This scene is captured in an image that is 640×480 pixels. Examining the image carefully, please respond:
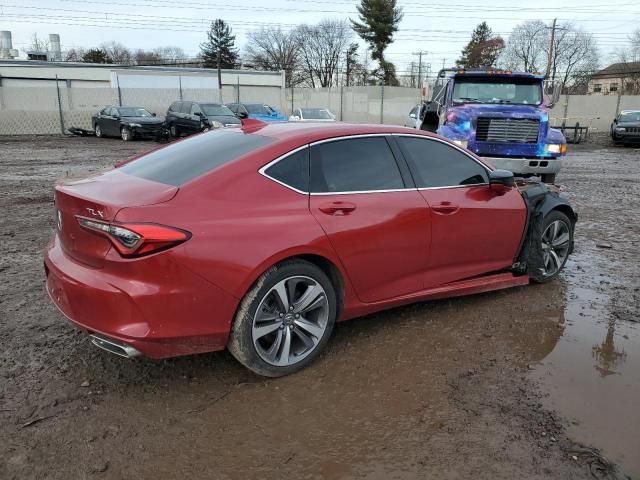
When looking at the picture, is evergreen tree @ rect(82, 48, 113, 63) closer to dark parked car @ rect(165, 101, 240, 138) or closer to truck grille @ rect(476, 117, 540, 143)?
dark parked car @ rect(165, 101, 240, 138)

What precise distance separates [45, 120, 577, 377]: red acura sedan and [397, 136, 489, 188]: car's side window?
0.04ft

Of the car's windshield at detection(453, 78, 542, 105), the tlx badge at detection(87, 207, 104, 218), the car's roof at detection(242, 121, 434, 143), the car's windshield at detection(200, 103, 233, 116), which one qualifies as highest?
the car's windshield at detection(453, 78, 542, 105)

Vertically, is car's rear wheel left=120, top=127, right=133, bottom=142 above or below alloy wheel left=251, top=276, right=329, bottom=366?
below

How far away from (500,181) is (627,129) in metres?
23.0

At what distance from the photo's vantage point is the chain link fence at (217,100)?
28281 mm

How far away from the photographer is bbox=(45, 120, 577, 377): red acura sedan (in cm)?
292

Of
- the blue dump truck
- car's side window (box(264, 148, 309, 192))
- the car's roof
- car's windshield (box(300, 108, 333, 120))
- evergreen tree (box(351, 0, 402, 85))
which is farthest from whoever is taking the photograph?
evergreen tree (box(351, 0, 402, 85))

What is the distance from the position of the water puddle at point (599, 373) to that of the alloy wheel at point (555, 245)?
24cm

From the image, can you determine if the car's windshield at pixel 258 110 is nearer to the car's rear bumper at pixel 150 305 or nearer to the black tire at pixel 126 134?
the black tire at pixel 126 134

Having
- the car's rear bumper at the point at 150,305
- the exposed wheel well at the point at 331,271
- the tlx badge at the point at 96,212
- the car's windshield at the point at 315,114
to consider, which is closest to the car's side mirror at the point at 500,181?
the exposed wheel well at the point at 331,271

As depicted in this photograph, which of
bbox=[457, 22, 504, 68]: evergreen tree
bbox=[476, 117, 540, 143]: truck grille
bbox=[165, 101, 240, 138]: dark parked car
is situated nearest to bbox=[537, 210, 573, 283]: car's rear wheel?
bbox=[476, 117, 540, 143]: truck grille

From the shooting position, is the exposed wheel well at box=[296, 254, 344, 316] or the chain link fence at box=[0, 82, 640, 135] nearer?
the exposed wheel well at box=[296, 254, 344, 316]

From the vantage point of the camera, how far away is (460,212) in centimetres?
423

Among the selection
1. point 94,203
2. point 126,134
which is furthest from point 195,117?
point 94,203
